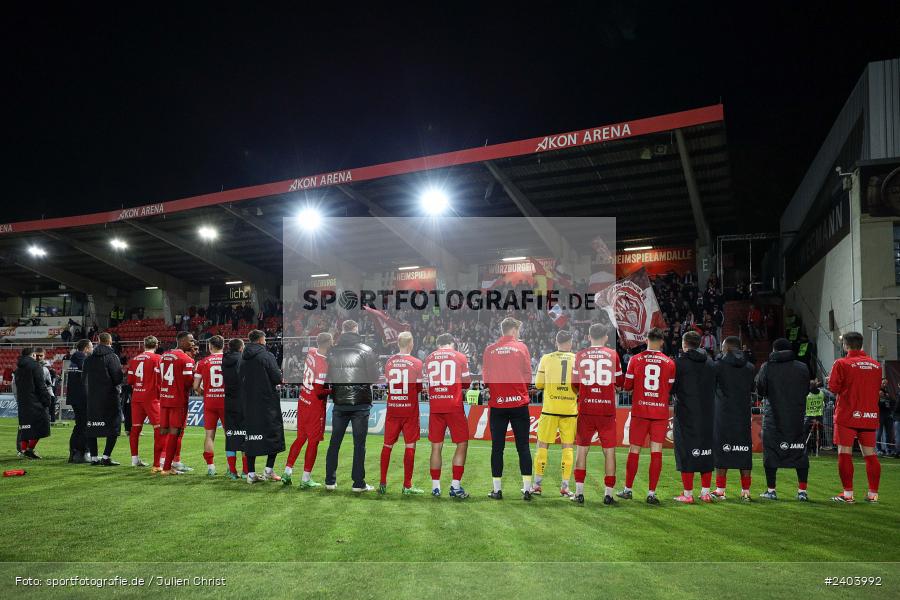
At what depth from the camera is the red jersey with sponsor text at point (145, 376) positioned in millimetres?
11039

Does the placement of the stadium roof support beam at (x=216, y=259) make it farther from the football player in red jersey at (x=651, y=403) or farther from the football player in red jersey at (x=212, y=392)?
the football player in red jersey at (x=651, y=403)

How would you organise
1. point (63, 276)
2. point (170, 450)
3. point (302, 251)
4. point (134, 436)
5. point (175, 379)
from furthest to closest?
point (63, 276)
point (302, 251)
point (134, 436)
point (175, 379)
point (170, 450)

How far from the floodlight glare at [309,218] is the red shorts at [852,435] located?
22.2 meters

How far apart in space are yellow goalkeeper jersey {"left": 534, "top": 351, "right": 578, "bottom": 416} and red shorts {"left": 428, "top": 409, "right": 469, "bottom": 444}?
3.75ft

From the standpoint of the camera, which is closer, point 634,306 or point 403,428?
point 403,428

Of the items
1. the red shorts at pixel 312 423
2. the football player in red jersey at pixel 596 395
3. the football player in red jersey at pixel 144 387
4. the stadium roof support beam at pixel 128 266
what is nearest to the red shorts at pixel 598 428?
the football player in red jersey at pixel 596 395

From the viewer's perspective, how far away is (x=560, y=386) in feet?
27.9

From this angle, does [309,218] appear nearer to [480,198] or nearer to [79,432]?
[480,198]

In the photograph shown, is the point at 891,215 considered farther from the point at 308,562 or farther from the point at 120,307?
the point at 120,307

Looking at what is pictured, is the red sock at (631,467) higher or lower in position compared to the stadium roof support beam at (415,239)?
lower

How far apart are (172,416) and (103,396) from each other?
1778 mm

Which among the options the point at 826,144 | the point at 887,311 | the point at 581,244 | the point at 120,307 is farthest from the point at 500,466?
the point at 120,307

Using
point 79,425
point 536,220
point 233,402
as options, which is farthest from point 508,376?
point 536,220

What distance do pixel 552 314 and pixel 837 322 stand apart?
8.68m
